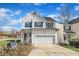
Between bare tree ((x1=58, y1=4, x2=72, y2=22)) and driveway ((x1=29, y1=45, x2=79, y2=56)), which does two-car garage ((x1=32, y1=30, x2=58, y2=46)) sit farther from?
bare tree ((x1=58, y1=4, x2=72, y2=22))

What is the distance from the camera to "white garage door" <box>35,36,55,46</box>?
A: 812cm

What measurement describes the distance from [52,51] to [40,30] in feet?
1.44

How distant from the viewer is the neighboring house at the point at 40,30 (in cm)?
802

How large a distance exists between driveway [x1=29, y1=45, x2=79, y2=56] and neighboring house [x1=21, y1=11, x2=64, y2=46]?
0.30 feet

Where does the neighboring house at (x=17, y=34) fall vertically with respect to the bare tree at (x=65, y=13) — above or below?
below

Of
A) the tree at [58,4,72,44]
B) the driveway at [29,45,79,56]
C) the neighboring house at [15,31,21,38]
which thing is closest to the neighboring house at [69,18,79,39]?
the tree at [58,4,72,44]

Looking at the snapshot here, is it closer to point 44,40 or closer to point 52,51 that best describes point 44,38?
point 44,40

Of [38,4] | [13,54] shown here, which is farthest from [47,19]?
[13,54]

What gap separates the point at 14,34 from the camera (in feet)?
26.5

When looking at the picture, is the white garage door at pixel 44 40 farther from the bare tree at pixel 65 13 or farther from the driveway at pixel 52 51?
the bare tree at pixel 65 13

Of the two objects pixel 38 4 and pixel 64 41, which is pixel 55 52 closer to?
pixel 64 41

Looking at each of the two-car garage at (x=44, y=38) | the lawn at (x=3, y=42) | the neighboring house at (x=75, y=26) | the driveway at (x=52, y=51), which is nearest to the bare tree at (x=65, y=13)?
the neighboring house at (x=75, y=26)

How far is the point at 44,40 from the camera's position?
8.18m

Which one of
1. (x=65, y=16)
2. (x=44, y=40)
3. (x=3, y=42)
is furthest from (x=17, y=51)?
(x=65, y=16)
